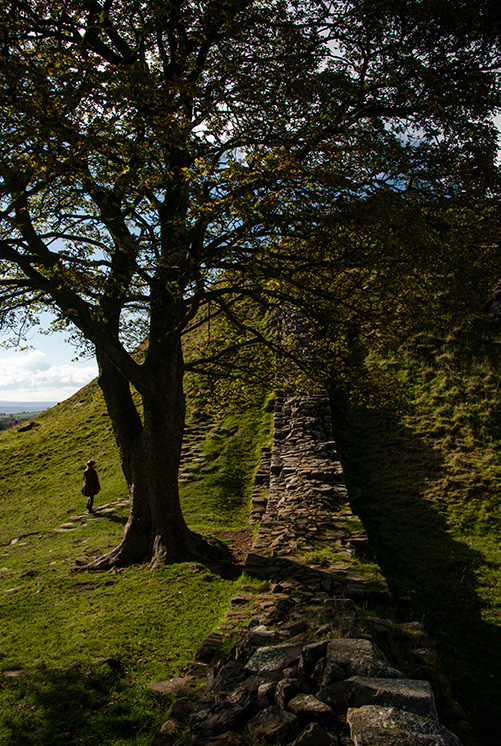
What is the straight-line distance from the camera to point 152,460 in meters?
10.7

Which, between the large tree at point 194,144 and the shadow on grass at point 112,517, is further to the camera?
the shadow on grass at point 112,517

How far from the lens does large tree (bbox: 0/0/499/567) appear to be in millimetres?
7234

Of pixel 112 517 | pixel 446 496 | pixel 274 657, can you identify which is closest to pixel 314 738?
pixel 274 657

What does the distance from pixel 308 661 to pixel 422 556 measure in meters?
7.90

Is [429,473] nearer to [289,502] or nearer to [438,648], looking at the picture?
[289,502]

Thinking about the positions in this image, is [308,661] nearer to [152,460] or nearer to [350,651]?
[350,651]

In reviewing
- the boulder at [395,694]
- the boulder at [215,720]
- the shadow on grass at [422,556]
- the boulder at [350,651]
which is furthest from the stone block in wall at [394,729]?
the shadow on grass at [422,556]

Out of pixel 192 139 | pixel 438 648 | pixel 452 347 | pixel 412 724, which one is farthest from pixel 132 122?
pixel 452 347

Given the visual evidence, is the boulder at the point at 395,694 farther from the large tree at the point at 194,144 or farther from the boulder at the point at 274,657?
the large tree at the point at 194,144

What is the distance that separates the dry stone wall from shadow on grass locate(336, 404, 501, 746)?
4.52ft

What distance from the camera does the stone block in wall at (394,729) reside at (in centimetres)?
295

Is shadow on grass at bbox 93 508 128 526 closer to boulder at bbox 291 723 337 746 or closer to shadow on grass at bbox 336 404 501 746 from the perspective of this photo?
shadow on grass at bbox 336 404 501 746

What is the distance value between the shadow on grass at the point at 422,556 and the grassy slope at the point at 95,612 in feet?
12.5

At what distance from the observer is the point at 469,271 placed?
8.18 m
